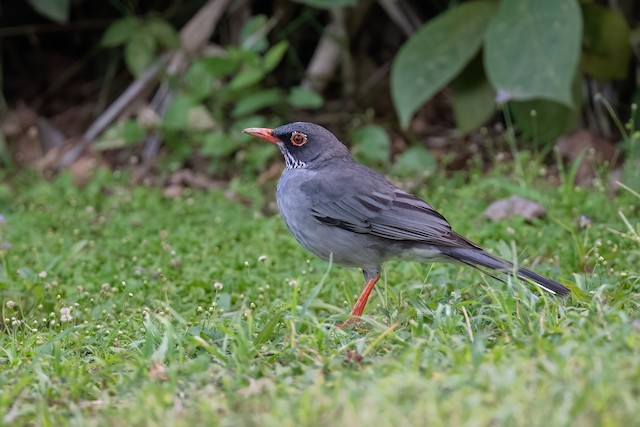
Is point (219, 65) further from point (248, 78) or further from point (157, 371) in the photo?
point (157, 371)

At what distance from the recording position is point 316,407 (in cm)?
351

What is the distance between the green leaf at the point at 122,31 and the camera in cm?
984

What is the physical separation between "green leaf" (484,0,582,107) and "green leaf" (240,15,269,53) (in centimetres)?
231

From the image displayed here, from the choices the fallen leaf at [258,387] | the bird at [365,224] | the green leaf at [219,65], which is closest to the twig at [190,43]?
the green leaf at [219,65]

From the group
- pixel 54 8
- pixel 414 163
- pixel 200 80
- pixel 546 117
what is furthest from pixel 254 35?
pixel 546 117

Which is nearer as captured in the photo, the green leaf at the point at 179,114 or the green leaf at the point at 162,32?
the green leaf at the point at 179,114

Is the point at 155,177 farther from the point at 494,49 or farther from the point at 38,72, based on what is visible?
the point at 494,49

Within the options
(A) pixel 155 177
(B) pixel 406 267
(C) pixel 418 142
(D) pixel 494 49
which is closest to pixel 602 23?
(D) pixel 494 49

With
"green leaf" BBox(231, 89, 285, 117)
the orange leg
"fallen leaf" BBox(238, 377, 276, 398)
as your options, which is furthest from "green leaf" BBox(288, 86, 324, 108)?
"fallen leaf" BBox(238, 377, 276, 398)

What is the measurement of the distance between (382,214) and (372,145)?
10.7ft

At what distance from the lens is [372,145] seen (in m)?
9.11

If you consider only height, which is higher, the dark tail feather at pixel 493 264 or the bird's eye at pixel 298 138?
the bird's eye at pixel 298 138

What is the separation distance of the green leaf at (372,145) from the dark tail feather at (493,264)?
3405 millimetres

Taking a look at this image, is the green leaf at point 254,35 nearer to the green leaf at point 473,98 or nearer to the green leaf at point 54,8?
the green leaf at point 54,8
